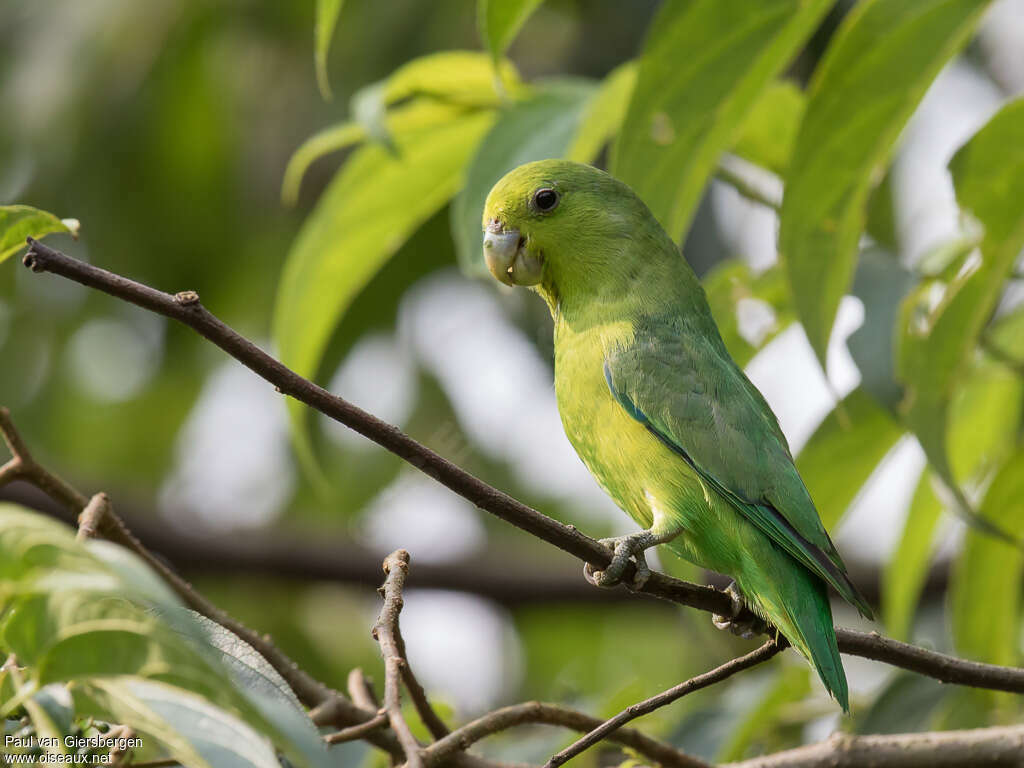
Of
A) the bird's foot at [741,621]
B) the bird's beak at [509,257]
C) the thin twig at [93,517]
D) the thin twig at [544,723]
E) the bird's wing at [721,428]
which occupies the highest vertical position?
the bird's beak at [509,257]

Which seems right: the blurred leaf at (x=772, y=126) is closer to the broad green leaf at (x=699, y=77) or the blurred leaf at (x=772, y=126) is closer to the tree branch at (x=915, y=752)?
the broad green leaf at (x=699, y=77)

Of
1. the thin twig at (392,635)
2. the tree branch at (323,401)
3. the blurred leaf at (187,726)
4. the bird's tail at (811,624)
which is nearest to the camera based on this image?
the blurred leaf at (187,726)

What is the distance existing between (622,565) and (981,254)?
141cm

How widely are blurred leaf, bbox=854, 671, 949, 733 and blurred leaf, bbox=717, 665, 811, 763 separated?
0.67 feet

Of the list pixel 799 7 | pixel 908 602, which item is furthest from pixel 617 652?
pixel 799 7

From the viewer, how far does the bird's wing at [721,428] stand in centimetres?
243

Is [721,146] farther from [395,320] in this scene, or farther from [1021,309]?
[395,320]

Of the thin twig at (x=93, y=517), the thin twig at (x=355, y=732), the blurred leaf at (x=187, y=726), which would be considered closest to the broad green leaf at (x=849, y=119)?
the thin twig at (x=355, y=732)

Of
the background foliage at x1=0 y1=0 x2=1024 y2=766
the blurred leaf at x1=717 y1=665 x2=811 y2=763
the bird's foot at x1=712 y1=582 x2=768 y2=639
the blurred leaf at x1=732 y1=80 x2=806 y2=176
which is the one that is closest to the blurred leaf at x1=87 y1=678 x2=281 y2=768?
the background foliage at x1=0 y1=0 x2=1024 y2=766

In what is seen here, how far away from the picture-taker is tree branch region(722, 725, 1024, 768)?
2.32 meters

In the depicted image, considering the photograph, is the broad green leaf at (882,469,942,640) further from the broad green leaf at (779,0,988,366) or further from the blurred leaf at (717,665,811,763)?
the broad green leaf at (779,0,988,366)

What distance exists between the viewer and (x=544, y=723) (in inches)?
89.8

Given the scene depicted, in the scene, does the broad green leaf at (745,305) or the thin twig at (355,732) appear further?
the broad green leaf at (745,305)

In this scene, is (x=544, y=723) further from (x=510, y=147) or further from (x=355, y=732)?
(x=510, y=147)
